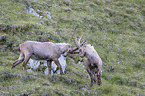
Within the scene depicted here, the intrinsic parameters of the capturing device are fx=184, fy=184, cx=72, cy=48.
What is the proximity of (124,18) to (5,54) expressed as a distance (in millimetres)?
13949

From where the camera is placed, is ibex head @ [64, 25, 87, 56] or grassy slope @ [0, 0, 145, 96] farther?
ibex head @ [64, 25, 87, 56]

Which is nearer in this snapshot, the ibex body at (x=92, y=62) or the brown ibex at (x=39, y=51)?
the brown ibex at (x=39, y=51)

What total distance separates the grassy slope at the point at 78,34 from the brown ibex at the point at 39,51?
708mm

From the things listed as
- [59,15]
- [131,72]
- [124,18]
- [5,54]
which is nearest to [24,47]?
[5,54]

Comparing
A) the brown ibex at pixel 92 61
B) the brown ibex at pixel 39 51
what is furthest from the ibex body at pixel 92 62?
the brown ibex at pixel 39 51

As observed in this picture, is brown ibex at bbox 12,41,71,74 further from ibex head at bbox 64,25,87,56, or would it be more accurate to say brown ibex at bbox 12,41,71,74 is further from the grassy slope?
the grassy slope

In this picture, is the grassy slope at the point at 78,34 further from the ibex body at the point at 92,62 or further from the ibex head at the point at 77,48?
the ibex head at the point at 77,48

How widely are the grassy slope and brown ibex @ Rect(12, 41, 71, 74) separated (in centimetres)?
71

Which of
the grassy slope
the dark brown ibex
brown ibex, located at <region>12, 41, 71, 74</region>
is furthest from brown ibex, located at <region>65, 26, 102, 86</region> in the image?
brown ibex, located at <region>12, 41, 71, 74</region>

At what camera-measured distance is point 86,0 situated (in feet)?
74.2

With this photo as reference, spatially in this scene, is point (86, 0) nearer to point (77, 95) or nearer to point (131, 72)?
point (131, 72)

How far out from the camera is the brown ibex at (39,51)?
9.42m

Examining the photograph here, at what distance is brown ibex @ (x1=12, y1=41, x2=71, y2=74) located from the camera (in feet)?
30.9

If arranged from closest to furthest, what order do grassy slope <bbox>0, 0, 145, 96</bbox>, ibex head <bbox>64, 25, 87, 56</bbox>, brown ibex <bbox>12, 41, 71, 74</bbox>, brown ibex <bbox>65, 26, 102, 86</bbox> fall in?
grassy slope <bbox>0, 0, 145, 96</bbox> < brown ibex <bbox>12, 41, 71, 74</bbox> < brown ibex <bbox>65, 26, 102, 86</bbox> < ibex head <bbox>64, 25, 87, 56</bbox>
